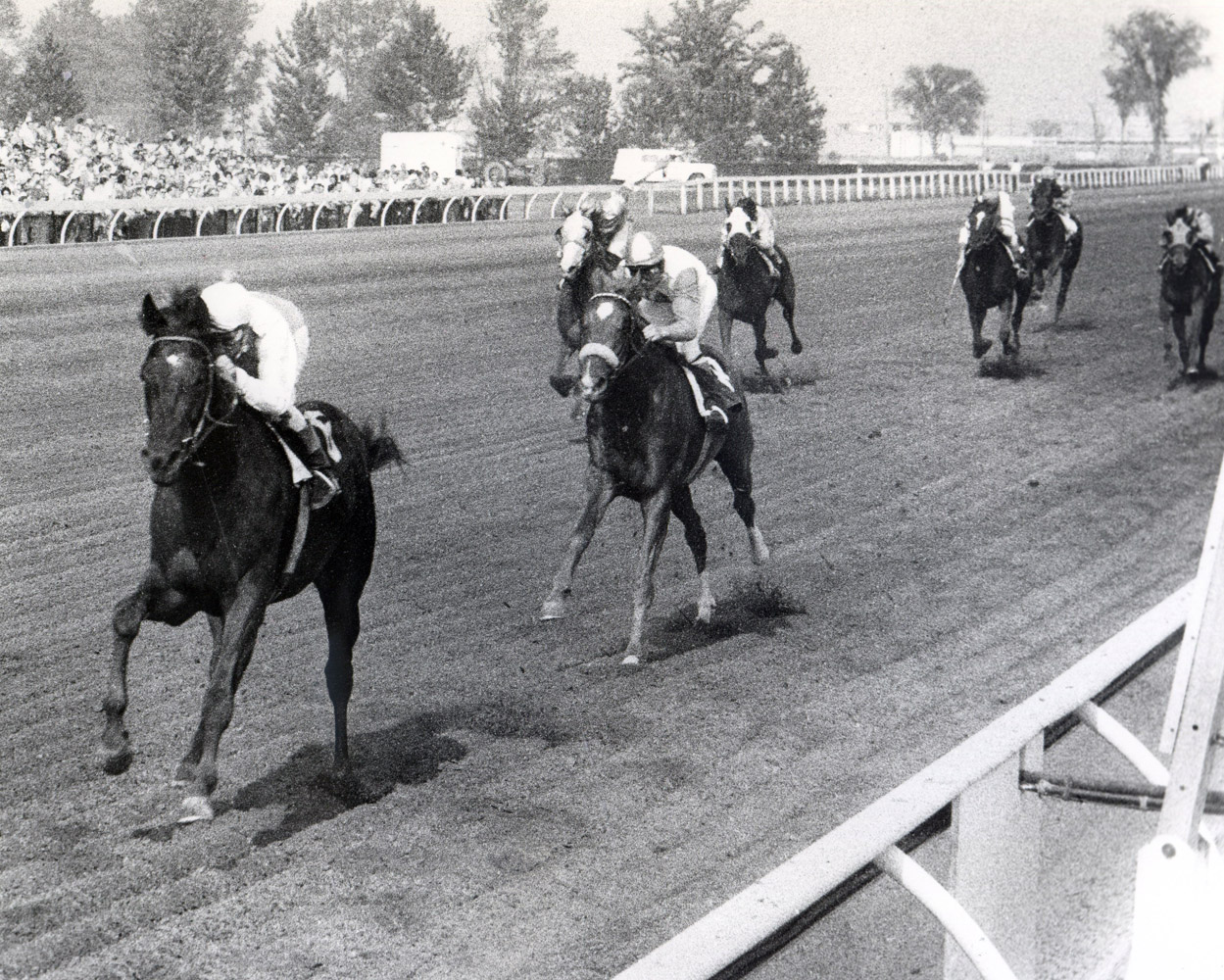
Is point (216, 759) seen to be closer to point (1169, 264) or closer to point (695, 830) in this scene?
point (695, 830)

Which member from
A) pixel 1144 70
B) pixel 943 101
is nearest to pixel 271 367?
pixel 943 101

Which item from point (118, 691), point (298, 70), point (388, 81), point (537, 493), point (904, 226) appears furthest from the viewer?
point (904, 226)

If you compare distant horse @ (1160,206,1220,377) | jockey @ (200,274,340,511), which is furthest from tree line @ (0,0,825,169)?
distant horse @ (1160,206,1220,377)

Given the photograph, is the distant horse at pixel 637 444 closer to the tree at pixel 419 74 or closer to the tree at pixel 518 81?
the tree at pixel 518 81

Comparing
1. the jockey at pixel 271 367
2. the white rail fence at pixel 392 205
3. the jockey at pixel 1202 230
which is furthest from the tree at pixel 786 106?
the jockey at pixel 1202 230

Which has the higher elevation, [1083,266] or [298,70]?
[298,70]

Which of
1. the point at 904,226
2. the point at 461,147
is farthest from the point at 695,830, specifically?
the point at 904,226

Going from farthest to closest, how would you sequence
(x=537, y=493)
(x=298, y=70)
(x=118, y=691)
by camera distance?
1. (x=537, y=493)
2. (x=298, y=70)
3. (x=118, y=691)
